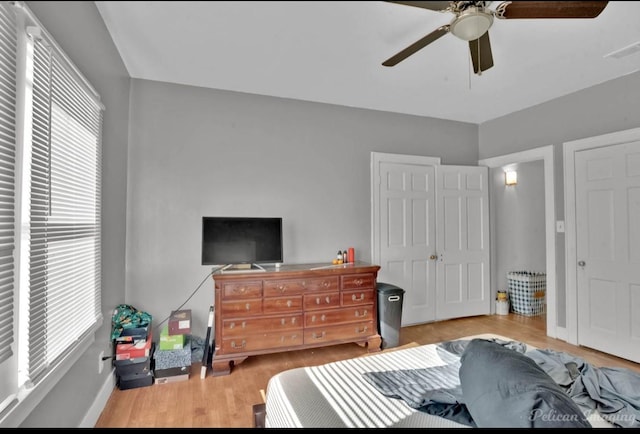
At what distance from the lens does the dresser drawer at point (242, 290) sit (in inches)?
97.2

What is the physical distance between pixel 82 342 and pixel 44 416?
0.41m

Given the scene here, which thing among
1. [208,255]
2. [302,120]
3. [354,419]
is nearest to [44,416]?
[354,419]

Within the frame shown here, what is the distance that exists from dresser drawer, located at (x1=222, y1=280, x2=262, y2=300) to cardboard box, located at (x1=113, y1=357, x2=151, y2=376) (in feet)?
2.30

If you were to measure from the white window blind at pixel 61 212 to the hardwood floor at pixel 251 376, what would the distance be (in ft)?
1.25

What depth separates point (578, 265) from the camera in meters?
3.06

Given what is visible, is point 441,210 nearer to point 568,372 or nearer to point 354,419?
point 568,372

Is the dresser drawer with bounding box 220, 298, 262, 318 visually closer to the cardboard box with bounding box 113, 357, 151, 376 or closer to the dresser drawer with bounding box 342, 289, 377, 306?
the cardboard box with bounding box 113, 357, 151, 376

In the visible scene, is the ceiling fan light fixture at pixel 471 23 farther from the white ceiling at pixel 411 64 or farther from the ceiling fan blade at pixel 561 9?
the ceiling fan blade at pixel 561 9

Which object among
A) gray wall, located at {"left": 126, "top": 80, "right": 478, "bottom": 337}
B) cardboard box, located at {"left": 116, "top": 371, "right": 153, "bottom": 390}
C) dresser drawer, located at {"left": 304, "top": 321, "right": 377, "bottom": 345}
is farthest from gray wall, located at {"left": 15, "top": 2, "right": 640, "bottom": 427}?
dresser drawer, located at {"left": 304, "top": 321, "right": 377, "bottom": 345}

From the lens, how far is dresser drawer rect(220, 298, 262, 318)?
8.07ft

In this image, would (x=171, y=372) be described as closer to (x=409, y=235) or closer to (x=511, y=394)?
(x=511, y=394)

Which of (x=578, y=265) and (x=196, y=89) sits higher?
(x=196, y=89)

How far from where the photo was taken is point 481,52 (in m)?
1.84

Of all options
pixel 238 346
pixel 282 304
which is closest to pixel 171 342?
pixel 238 346
